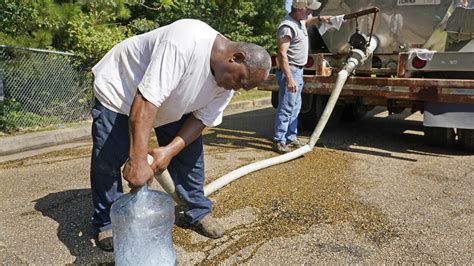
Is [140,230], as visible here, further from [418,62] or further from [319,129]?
[418,62]

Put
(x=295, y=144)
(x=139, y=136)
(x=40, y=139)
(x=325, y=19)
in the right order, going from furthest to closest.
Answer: (x=40, y=139) → (x=325, y=19) → (x=295, y=144) → (x=139, y=136)

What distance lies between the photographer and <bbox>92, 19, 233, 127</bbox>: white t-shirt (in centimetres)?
209

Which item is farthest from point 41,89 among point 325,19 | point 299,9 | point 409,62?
point 409,62

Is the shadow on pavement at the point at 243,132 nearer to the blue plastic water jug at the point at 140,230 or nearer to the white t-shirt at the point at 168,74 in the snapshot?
the white t-shirt at the point at 168,74

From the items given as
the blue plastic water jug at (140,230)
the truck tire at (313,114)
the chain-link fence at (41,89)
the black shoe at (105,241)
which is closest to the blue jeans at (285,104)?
the truck tire at (313,114)

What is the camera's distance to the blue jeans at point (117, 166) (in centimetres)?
258

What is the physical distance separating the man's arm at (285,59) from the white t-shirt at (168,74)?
2.45m

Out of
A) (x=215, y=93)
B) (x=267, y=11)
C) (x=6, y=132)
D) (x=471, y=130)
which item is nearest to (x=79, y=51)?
(x=6, y=132)

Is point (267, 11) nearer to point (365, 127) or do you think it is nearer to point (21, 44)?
point (365, 127)

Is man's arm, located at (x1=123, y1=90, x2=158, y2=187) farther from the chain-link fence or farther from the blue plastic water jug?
the chain-link fence

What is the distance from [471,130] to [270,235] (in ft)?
11.0

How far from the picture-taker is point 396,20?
5496 mm

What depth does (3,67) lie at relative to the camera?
5.89 metres

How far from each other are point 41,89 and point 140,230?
499 centimetres
